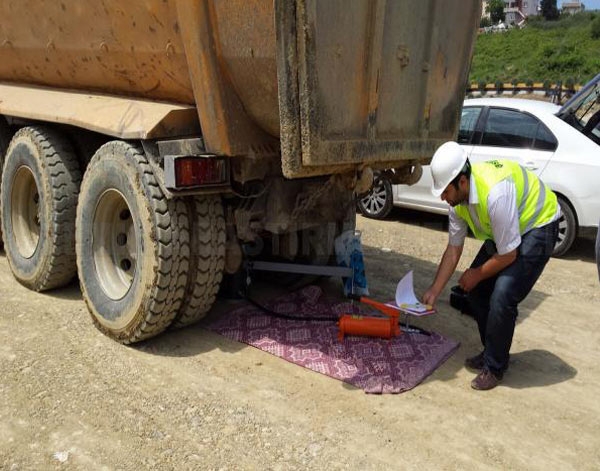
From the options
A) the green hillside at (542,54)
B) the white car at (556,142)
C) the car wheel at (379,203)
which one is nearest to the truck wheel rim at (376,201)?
the car wheel at (379,203)

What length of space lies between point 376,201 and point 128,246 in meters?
4.54

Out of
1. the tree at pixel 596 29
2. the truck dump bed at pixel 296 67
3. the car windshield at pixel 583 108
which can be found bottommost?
the tree at pixel 596 29

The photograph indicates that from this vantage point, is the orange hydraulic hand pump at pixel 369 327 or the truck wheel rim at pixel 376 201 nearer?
the orange hydraulic hand pump at pixel 369 327

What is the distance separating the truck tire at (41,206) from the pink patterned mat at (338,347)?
1.34 meters

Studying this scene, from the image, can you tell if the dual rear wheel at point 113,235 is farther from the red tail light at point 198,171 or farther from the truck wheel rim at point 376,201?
the truck wheel rim at point 376,201

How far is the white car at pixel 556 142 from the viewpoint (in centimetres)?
636

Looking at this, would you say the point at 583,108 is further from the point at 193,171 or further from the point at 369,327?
the point at 193,171

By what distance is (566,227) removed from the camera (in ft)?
21.3

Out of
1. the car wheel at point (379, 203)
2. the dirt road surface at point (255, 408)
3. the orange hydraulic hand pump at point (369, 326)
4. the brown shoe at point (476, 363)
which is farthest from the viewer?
the car wheel at point (379, 203)

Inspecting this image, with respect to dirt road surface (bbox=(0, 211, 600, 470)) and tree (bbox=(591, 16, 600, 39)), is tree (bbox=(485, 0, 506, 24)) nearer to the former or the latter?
tree (bbox=(591, 16, 600, 39))

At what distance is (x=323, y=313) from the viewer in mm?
4660

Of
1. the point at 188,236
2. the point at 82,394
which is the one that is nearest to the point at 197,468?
the point at 82,394

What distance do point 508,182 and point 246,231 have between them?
170cm

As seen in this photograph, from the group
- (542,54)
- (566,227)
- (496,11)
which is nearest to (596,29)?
(542,54)
